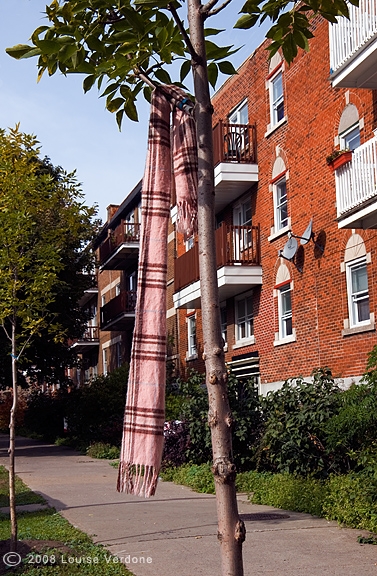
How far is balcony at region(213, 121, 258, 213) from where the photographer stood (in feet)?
68.0

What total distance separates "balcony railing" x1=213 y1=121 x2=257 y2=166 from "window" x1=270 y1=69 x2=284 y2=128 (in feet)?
3.43

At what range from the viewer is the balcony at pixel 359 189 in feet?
42.8

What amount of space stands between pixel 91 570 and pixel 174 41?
503cm

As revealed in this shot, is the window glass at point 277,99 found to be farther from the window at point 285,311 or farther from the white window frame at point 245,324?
the white window frame at point 245,324

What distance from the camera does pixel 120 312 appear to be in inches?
1243

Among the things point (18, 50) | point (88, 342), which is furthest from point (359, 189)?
point (88, 342)

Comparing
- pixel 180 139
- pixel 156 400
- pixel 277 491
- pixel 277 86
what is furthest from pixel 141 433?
pixel 277 86

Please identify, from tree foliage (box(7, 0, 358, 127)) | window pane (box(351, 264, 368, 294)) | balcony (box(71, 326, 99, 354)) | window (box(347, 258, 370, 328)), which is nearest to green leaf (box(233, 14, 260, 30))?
tree foliage (box(7, 0, 358, 127))

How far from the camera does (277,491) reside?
11664 millimetres

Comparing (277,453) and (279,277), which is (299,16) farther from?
(279,277)

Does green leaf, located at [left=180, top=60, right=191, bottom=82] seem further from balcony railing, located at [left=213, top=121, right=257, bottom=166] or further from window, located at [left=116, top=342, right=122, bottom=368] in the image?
window, located at [left=116, top=342, right=122, bottom=368]

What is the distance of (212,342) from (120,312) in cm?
2850

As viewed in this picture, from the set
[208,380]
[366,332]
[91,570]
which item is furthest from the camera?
[366,332]

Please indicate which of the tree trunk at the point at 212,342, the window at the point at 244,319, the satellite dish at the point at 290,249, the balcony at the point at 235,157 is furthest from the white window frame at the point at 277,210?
the tree trunk at the point at 212,342
